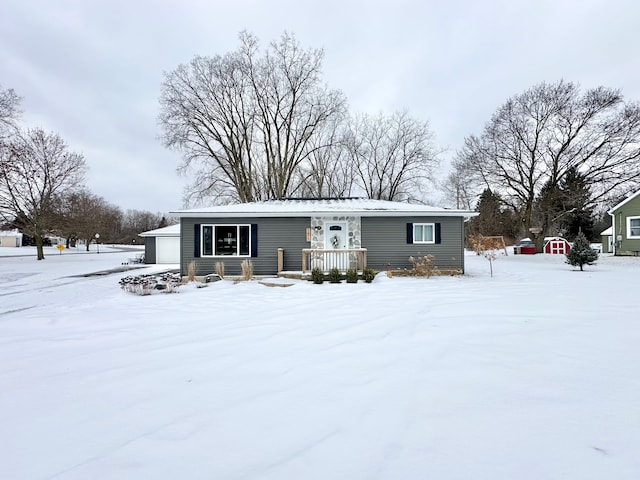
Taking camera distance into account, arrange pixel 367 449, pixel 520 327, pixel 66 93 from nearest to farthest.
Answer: pixel 367 449, pixel 520 327, pixel 66 93

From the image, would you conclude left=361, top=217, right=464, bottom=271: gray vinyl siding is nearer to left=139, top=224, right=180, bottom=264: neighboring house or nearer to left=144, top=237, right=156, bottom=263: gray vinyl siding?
left=139, top=224, right=180, bottom=264: neighboring house

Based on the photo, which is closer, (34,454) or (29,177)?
(34,454)

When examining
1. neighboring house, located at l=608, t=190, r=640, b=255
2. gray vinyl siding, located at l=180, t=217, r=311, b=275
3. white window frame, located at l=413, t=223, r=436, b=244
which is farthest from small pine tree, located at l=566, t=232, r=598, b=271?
gray vinyl siding, located at l=180, t=217, r=311, b=275

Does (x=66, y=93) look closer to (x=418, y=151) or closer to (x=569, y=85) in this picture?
(x=418, y=151)

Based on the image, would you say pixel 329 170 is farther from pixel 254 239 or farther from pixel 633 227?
pixel 633 227

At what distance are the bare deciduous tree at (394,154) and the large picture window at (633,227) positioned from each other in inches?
472

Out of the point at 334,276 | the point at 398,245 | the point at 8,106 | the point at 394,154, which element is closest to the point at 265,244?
the point at 334,276

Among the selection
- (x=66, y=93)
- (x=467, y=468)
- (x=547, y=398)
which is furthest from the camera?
(x=66, y=93)

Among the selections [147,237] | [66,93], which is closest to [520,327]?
[147,237]

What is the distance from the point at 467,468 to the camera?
164 centimetres

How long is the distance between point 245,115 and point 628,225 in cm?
2505

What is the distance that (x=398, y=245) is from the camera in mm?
11484

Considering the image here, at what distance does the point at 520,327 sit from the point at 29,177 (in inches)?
1160

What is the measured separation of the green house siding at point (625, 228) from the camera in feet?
56.1
